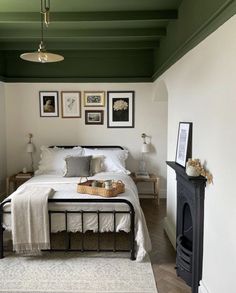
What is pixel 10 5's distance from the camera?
2.93m

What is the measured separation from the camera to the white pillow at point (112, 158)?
181 inches

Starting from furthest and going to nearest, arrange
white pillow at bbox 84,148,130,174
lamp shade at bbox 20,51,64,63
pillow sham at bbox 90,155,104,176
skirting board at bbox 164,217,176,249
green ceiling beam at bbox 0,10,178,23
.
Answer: white pillow at bbox 84,148,130,174 → pillow sham at bbox 90,155,104,176 → skirting board at bbox 164,217,176,249 → green ceiling beam at bbox 0,10,178,23 → lamp shade at bbox 20,51,64,63

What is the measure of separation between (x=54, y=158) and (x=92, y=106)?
4.08 feet

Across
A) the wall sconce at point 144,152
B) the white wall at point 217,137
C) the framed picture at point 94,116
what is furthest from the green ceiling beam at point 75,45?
the white wall at point 217,137

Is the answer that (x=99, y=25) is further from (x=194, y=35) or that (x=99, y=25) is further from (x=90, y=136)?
(x=90, y=136)

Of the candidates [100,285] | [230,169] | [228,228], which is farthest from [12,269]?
[230,169]

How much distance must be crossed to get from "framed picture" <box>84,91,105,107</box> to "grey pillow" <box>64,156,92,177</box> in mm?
1271

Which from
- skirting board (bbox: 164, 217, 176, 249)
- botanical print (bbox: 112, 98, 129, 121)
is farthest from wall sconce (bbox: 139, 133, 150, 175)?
skirting board (bbox: 164, 217, 176, 249)

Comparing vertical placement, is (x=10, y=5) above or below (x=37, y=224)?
above

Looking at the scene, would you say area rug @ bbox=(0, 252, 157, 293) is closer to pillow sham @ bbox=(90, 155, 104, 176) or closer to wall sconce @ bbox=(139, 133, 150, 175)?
pillow sham @ bbox=(90, 155, 104, 176)

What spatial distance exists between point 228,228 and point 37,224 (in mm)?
1969

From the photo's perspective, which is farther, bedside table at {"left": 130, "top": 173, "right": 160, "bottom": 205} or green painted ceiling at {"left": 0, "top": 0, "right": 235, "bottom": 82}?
bedside table at {"left": 130, "top": 173, "right": 160, "bottom": 205}

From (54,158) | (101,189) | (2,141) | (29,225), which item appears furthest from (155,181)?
(2,141)

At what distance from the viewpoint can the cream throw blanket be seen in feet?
9.48
